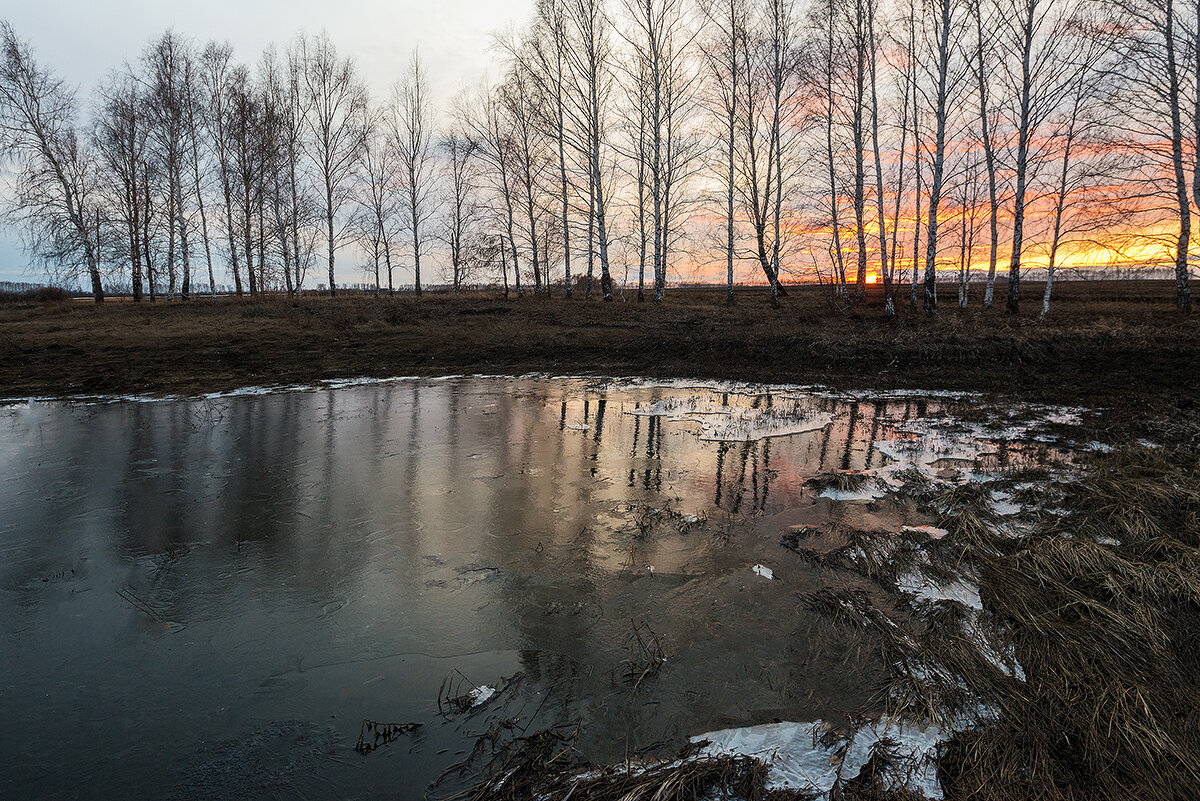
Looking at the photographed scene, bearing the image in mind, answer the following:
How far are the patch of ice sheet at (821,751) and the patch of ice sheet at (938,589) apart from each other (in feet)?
4.97

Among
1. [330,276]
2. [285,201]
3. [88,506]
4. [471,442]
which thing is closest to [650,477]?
[471,442]

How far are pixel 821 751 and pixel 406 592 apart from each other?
305cm

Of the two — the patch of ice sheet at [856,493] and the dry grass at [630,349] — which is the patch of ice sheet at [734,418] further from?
the dry grass at [630,349]

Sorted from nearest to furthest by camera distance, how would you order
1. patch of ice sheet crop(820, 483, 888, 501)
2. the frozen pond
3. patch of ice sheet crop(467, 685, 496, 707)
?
1. the frozen pond
2. patch of ice sheet crop(467, 685, 496, 707)
3. patch of ice sheet crop(820, 483, 888, 501)

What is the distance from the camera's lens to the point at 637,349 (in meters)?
16.6

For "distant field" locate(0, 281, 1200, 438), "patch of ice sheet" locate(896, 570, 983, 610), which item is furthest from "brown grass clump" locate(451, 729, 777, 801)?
"distant field" locate(0, 281, 1200, 438)

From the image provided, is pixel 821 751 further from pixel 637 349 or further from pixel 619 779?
→ pixel 637 349

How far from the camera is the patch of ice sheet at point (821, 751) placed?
274 cm

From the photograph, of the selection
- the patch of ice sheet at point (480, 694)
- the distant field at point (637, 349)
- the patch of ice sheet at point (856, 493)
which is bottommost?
the patch of ice sheet at point (480, 694)

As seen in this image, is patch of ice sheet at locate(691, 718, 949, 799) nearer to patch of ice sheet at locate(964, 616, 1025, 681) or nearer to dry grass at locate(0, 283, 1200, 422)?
patch of ice sheet at locate(964, 616, 1025, 681)

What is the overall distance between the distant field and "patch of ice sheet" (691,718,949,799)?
9.72 m

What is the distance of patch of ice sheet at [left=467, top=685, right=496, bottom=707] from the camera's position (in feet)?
10.9

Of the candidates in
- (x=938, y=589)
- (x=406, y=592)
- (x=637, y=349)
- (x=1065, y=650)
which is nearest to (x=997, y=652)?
(x=1065, y=650)

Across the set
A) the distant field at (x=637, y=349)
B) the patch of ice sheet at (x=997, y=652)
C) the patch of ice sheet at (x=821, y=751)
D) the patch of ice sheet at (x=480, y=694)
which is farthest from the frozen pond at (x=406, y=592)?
the distant field at (x=637, y=349)
